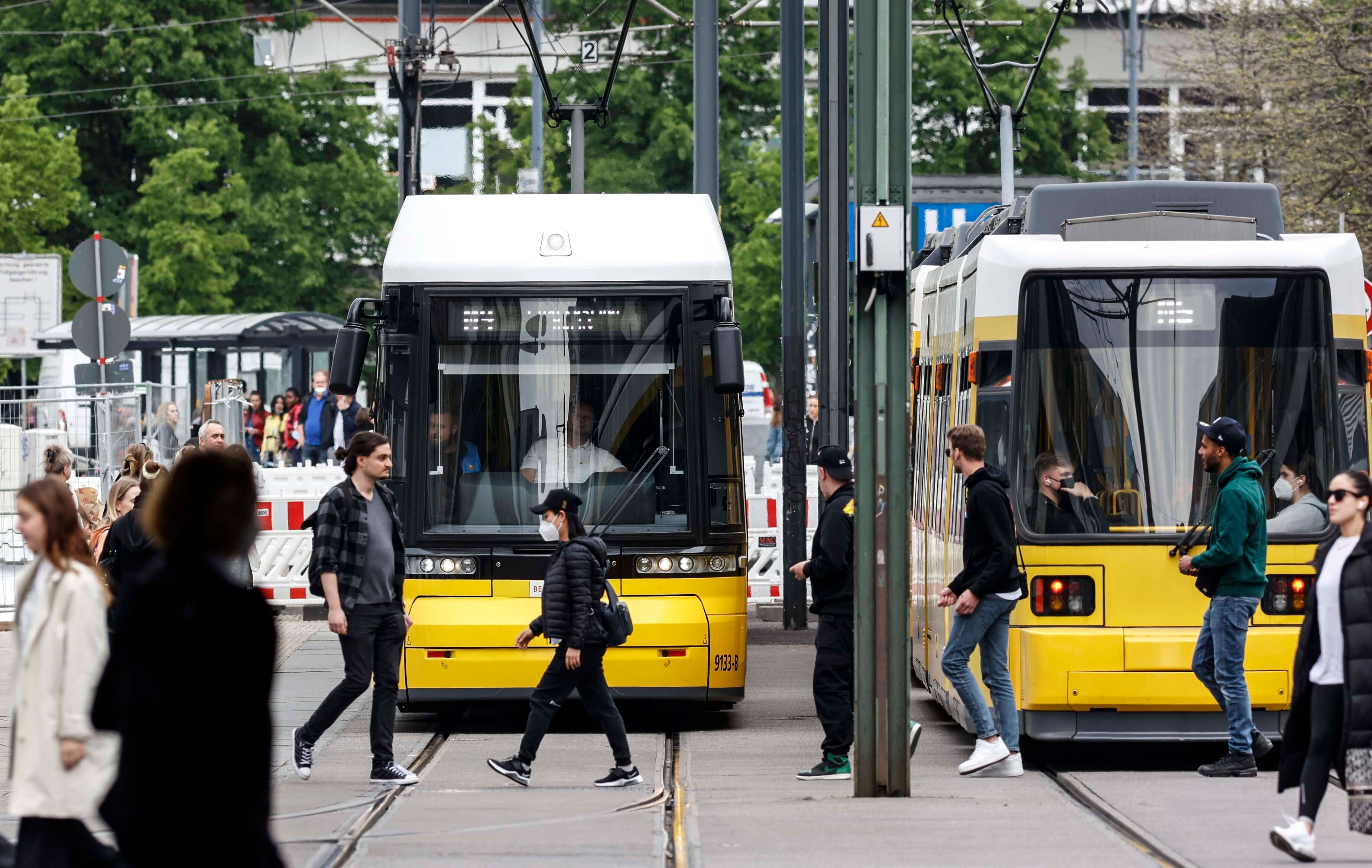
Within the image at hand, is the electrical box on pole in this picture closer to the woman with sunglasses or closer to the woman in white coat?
the woman with sunglasses

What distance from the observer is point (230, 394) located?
80.4 feet

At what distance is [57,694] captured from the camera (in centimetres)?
562

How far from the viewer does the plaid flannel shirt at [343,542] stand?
32.7ft

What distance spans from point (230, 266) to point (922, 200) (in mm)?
21558

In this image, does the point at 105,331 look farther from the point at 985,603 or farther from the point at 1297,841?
the point at 1297,841

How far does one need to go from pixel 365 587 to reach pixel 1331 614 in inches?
176

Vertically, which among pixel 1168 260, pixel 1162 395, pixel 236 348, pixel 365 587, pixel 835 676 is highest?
pixel 236 348

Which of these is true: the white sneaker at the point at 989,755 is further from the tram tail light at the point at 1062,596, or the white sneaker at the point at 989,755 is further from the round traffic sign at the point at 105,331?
the round traffic sign at the point at 105,331

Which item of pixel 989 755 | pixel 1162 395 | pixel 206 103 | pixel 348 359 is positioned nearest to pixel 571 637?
pixel 989 755

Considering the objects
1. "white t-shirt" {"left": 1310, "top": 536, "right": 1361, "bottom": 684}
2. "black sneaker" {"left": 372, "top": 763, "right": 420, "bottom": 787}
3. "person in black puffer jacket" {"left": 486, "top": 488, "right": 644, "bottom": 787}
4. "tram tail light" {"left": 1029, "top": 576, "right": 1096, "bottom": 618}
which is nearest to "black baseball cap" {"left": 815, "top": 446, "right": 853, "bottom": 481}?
"tram tail light" {"left": 1029, "top": 576, "right": 1096, "bottom": 618}

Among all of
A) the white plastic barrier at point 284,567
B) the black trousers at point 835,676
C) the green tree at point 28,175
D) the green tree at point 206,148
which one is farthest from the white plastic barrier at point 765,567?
the green tree at point 206,148

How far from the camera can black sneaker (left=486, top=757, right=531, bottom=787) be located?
10016 mm

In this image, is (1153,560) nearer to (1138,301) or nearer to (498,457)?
(1138,301)

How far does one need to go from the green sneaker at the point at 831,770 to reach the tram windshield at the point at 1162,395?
4.86 ft
